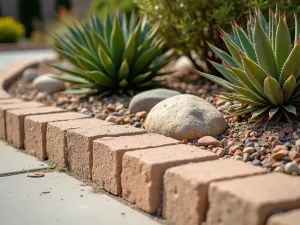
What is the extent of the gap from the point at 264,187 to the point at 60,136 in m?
1.76

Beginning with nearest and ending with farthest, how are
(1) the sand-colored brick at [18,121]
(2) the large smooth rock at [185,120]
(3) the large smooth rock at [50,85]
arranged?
(2) the large smooth rock at [185,120]
(1) the sand-colored brick at [18,121]
(3) the large smooth rock at [50,85]

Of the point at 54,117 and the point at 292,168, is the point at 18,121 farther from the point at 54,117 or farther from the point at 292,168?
the point at 292,168

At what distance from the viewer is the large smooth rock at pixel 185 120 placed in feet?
11.4

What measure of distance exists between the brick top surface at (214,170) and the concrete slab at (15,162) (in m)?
1.38

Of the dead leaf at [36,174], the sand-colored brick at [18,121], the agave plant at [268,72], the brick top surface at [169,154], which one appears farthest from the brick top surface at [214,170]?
the sand-colored brick at [18,121]

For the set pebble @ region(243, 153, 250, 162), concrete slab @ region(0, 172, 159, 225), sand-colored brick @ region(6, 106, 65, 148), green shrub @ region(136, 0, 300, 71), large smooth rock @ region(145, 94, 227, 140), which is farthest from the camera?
green shrub @ region(136, 0, 300, 71)

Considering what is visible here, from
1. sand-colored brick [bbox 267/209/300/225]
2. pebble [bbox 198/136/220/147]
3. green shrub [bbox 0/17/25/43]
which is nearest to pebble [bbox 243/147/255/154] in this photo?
pebble [bbox 198/136/220/147]

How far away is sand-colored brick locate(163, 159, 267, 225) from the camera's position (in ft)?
8.07

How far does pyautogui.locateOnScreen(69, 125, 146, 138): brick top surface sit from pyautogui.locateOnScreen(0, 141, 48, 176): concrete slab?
406mm

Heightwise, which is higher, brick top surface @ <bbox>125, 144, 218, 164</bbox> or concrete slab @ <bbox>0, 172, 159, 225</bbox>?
brick top surface @ <bbox>125, 144, 218, 164</bbox>

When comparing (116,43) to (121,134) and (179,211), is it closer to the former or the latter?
(121,134)

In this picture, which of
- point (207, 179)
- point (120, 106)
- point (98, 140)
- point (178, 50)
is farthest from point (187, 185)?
point (178, 50)

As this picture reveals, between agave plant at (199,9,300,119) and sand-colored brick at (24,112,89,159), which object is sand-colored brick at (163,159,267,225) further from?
Result: sand-colored brick at (24,112,89,159)

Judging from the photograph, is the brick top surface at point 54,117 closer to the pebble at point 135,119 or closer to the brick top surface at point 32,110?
the brick top surface at point 32,110
